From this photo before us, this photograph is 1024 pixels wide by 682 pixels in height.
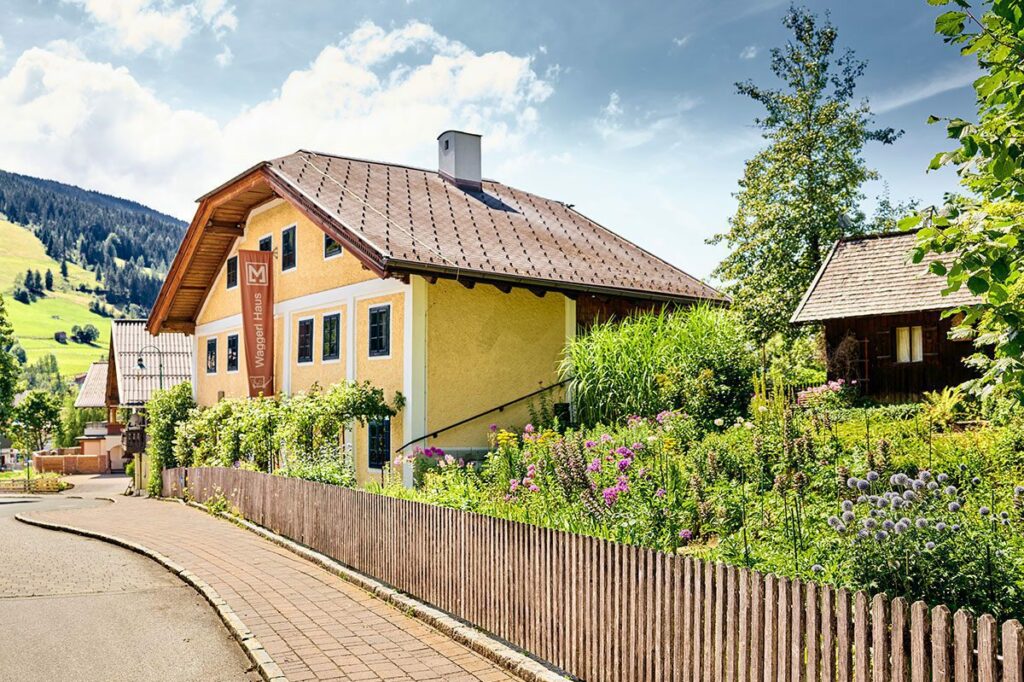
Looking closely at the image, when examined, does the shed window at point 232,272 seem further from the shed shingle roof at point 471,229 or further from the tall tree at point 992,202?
the tall tree at point 992,202

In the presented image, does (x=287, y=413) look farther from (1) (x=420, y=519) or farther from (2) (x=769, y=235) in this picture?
(2) (x=769, y=235)

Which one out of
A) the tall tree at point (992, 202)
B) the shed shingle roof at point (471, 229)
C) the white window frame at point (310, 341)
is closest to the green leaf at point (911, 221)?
the tall tree at point (992, 202)

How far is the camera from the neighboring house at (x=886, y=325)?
2058 centimetres

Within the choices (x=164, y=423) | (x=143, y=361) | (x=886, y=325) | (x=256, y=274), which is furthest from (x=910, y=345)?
(x=143, y=361)

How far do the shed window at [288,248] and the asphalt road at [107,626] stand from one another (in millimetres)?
10859

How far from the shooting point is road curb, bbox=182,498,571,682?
23.5ft

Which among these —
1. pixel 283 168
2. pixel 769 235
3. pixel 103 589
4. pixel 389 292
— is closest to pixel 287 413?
pixel 389 292

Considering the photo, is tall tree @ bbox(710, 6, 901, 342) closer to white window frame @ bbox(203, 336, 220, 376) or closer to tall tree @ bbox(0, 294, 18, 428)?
white window frame @ bbox(203, 336, 220, 376)

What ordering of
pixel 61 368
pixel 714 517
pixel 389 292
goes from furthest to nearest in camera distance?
pixel 61 368, pixel 389 292, pixel 714 517

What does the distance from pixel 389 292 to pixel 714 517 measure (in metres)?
11.5

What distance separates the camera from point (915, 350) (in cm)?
2122

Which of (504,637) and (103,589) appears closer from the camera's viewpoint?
(504,637)

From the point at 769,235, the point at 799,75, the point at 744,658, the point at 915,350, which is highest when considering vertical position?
the point at 799,75

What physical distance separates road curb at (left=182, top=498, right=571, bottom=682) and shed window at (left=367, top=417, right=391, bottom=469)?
21.3 ft
